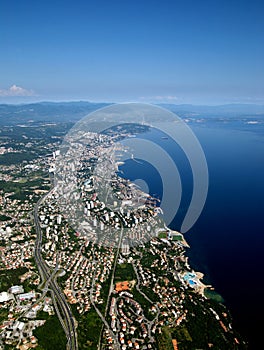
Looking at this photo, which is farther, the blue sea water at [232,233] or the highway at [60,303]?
the blue sea water at [232,233]

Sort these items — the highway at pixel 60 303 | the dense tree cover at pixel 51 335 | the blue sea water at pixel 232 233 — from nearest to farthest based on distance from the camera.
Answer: the dense tree cover at pixel 51 335 → the highway at pixel 60 303 → the blue sea water at pixel 232 233

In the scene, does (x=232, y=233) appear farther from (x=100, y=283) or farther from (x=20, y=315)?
(x=20, y=315)

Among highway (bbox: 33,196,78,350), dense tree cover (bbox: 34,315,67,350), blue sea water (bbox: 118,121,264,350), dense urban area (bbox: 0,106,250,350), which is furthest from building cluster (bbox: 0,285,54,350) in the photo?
blue sea water (bbox: 118,121,264,350)

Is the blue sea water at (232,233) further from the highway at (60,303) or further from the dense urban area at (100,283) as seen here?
the highway at (60,303)

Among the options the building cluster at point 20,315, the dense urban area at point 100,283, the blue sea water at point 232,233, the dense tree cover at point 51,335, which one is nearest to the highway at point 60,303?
the dense urban area at point 100,283

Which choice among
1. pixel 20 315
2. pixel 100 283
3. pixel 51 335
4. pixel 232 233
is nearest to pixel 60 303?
pixel 20 315

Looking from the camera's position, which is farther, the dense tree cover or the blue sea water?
the blue sea water

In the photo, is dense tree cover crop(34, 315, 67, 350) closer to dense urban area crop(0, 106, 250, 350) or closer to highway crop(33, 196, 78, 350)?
dense urban area crop(0, 106, 250, 350)

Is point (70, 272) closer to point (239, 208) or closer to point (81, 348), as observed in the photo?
point (81, 348)
